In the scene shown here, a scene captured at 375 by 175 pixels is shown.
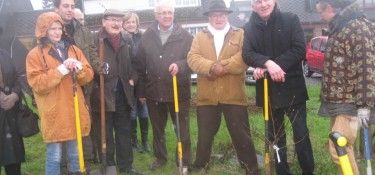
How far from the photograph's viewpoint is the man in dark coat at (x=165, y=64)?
214 inches

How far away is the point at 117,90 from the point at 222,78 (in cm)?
140

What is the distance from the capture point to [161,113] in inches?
224

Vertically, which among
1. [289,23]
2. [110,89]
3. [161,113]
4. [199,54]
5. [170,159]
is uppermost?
[289,23]

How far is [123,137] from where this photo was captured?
5480 mm

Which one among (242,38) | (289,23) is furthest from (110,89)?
(289,23)

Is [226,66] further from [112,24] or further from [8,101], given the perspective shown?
[8,101]

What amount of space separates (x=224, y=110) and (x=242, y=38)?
0.91m

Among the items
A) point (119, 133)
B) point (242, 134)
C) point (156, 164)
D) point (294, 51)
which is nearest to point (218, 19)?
point (294, 51)

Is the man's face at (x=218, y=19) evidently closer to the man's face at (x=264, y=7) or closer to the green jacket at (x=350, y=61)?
the man's face at (x=264, y=7)

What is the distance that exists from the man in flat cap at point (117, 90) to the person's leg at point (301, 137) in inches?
82.3

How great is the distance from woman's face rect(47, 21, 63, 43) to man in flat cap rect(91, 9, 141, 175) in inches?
31.9

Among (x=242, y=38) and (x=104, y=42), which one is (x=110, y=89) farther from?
(x=242, y=38)

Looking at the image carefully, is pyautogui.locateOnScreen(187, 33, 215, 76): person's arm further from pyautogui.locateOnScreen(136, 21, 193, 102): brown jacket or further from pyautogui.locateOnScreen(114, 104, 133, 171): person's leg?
pyautogui.locateOnScreen(114, 104, 133, 171): person's leg

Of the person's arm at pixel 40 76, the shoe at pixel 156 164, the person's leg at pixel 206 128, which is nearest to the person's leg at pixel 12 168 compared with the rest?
the person's arm at pixel 40 76
